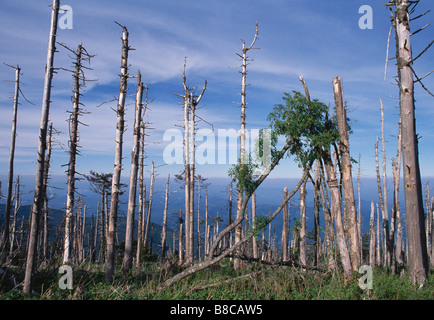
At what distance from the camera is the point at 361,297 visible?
6453mm

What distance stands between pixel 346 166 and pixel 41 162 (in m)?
9.03

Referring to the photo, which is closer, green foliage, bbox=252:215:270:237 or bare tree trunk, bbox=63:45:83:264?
green foliage, bbox=252:215:270:237

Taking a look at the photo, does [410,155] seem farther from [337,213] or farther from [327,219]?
[327,219]

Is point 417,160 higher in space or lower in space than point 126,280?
higher

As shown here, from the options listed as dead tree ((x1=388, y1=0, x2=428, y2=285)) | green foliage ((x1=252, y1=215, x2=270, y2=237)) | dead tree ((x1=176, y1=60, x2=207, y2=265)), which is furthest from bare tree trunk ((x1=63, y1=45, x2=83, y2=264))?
dead tree ((x1=388, y1=0, x2=428, y2=285))

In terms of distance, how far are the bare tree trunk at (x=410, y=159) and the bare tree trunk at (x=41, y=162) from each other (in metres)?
9.97

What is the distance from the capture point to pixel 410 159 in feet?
23.2

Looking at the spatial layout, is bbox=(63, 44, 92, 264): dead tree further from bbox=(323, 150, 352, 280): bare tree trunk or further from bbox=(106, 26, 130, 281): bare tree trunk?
bbox=(323, 150, 352, 280): bare tree trunk

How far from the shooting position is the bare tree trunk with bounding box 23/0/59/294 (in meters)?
6.97

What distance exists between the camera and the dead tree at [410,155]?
6965 millimetres
